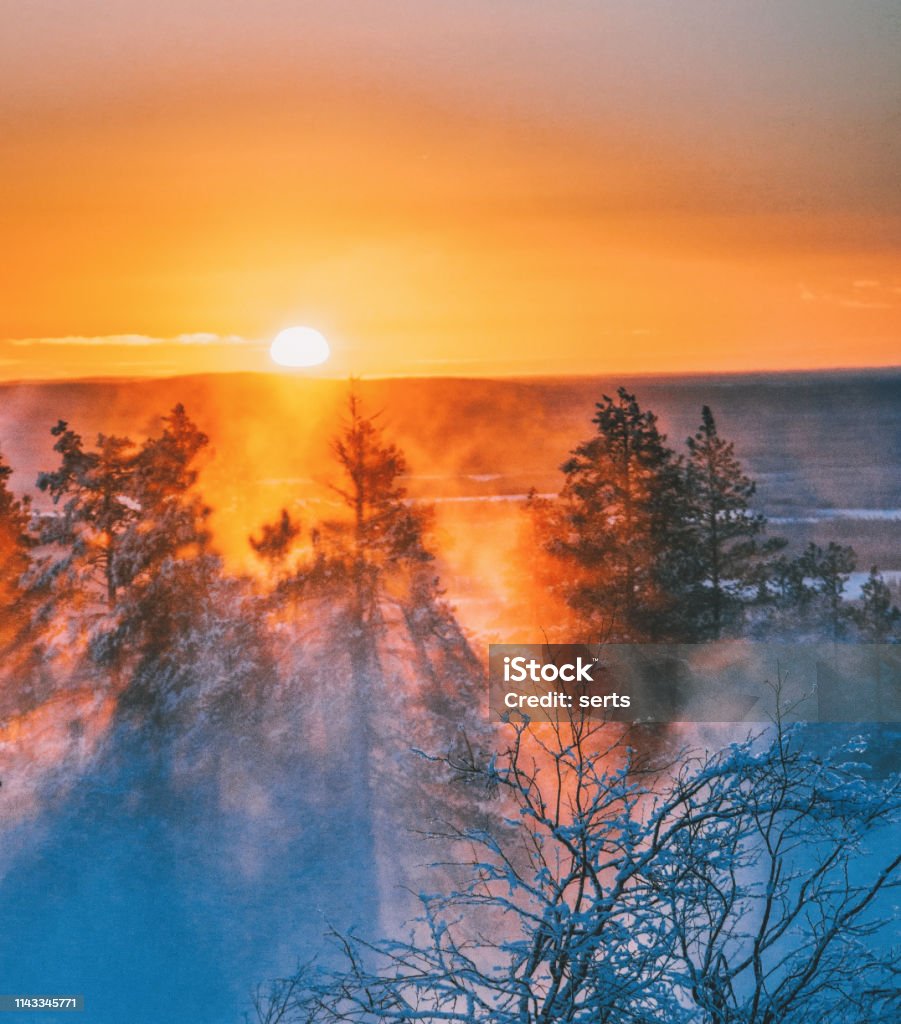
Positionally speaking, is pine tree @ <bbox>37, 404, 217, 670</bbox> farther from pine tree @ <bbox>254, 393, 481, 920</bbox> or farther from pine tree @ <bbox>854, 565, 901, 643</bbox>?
pine tree @ <bbox>854, 565, 901, 643</bbox>

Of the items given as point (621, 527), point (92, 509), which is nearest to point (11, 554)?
point (92, 509)

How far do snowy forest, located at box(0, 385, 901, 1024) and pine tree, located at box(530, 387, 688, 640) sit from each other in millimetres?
14

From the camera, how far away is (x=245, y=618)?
8297 mm

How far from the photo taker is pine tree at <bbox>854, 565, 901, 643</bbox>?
7863mm

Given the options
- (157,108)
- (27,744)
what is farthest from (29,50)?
(27,744)

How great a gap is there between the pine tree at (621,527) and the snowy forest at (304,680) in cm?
1

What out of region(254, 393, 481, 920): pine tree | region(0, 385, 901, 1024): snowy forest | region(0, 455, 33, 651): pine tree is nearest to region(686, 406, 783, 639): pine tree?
region(0, 385, 901, 1024): snowy forest

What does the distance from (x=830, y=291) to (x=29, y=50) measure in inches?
201

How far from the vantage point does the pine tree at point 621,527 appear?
8.00 m

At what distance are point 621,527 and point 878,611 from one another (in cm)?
167

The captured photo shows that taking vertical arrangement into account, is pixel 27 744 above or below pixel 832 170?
below

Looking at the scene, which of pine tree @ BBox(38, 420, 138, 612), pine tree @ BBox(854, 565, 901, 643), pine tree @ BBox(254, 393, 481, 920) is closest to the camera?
pine tree @ BBox(854, 565, 901, 643)

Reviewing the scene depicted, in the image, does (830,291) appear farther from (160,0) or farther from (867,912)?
(160,0)

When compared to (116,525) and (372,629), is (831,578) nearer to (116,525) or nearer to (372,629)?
(372,629)
